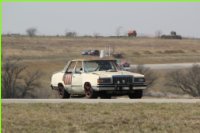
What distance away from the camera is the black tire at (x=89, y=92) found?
20.0m

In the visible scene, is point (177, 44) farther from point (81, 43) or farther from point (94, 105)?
point (94, 105)

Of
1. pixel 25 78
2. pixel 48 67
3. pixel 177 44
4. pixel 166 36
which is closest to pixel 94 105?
pixel 25 78

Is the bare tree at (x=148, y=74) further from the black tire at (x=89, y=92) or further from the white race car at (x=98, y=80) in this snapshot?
the black tire at (x=89, y=92)

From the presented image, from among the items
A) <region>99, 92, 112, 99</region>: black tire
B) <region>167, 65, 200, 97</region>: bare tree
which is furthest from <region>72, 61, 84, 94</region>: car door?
<region>167, 65, 200, 97</region>: bare tree

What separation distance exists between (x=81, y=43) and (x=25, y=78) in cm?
5919

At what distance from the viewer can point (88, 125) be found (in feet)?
41.9

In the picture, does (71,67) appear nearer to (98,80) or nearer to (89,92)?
(89,92)

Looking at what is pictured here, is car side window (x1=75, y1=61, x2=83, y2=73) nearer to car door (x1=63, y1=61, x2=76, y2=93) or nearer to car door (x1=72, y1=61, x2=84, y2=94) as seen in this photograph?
car door (x1=72, y1=61, x2=84, y2=94)

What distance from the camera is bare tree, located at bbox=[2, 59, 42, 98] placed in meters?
54.6

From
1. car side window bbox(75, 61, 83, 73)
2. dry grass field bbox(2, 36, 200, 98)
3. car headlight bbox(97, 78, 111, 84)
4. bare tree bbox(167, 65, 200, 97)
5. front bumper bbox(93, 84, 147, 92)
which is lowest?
bare tree bbox(167, 65, 200, 97)

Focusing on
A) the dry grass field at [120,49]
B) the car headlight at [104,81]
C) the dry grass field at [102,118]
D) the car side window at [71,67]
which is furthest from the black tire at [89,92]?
the dry grass field at [120,49]

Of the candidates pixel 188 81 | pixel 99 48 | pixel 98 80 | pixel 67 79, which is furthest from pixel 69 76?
pixel 99 48

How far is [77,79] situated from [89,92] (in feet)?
2.62

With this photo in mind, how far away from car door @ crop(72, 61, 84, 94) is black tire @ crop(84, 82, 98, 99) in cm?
28
